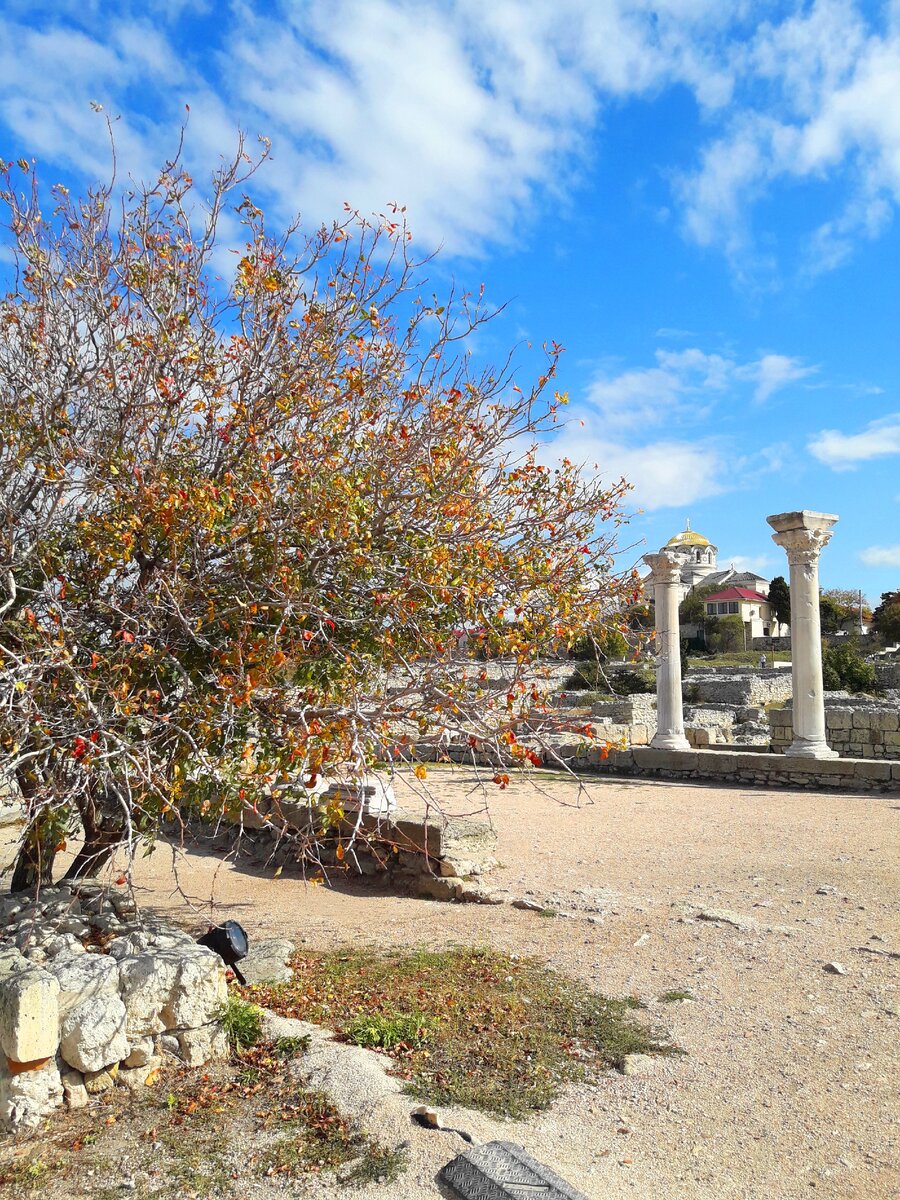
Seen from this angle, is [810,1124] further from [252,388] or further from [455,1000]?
[252,388]

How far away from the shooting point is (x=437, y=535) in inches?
222

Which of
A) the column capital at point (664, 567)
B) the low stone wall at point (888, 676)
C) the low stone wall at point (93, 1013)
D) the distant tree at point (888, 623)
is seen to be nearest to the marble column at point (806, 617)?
the column capital at point (664, 567)

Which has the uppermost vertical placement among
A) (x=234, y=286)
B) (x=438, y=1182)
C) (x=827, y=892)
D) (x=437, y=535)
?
(x=234, y=286)

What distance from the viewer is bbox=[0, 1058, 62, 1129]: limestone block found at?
428cm

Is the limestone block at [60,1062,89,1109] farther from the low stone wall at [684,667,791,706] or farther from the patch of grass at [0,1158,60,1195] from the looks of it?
the low stone wall at [684,667,791,706]

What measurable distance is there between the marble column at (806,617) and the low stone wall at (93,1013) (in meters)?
15.0

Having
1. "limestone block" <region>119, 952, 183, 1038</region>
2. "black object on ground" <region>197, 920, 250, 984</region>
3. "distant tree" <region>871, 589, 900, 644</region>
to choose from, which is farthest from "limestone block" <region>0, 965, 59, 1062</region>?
"distant tree" <region>871, 589, 900, 644</region>

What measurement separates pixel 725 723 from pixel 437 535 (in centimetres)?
2449

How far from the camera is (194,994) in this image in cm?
496

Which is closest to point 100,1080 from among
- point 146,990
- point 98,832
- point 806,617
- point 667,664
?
point 146,990

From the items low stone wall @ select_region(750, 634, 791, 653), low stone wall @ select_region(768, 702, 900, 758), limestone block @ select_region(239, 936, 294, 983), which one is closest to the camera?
limestone block @ select_region(239, 936, 294, 983)

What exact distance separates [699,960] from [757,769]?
12.0m

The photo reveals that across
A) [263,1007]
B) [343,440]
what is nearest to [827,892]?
[263,1007]

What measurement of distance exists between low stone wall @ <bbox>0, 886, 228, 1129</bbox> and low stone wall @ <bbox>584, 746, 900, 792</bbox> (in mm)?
12655
